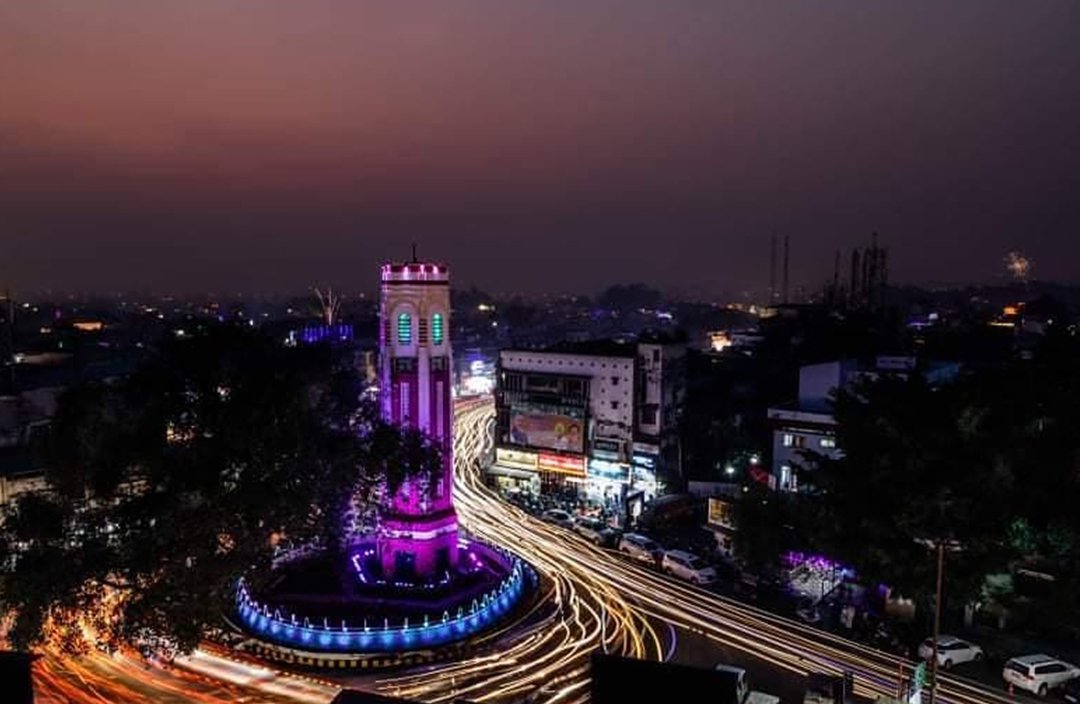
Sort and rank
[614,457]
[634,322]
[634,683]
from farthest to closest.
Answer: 1. [634,322]
2. [614,457]
3. [634,683]

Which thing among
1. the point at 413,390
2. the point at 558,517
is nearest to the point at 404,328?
the point at 413,390

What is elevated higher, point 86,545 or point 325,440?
point 325,440

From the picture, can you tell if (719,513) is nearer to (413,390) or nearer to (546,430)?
(546,430)

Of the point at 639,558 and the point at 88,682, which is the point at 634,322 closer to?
the point at 639,558

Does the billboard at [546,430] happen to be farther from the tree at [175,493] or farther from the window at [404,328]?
the tree at [175,493]

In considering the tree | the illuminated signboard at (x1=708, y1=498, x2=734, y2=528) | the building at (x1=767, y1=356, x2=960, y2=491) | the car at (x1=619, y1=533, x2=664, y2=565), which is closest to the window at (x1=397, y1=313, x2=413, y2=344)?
the tree

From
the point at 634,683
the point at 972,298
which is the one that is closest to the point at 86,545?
the point at 634,683

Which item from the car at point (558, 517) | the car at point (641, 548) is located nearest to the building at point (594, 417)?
the car at point (558, 517)

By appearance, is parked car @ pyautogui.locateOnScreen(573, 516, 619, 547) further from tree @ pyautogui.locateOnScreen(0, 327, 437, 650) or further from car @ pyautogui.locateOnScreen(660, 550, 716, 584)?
tree @ pyautogui.locateOnScreen(0, 327, 437, 650)
